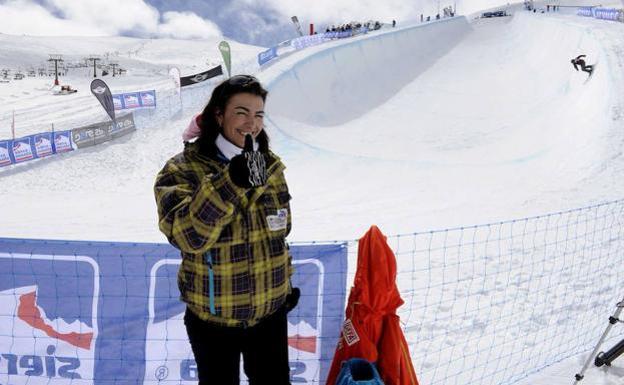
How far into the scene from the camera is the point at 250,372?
6.12 feet

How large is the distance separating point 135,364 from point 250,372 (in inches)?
52.6

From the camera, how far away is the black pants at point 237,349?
1756 mm

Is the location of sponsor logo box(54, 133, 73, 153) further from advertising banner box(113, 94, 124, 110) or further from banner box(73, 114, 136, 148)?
advertising banner box(113, 94, 124, 110)

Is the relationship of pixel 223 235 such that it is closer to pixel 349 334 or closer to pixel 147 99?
pixel 349 334

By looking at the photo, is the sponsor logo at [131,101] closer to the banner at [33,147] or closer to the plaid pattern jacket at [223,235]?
the banner at [33,147]

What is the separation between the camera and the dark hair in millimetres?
1653

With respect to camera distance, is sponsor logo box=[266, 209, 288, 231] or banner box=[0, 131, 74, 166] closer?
sponsor logo box=[266, 209, 288, 231]

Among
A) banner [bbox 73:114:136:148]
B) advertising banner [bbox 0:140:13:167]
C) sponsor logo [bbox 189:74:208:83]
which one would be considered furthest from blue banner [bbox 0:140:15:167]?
sponsor logo [bbox 189:74:208:83]

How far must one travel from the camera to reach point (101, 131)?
15.5 m

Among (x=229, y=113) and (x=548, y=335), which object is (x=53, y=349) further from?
(x=548, y=335)

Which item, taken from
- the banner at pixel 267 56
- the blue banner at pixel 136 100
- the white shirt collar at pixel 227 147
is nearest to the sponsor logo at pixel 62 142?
the blue banner at pixel 136 100

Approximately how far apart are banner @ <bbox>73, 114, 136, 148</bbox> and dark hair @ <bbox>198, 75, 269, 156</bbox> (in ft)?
48.9

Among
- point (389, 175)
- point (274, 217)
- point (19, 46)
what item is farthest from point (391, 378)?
point (19, 46)

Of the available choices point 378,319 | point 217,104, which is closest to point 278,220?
point 217,104
